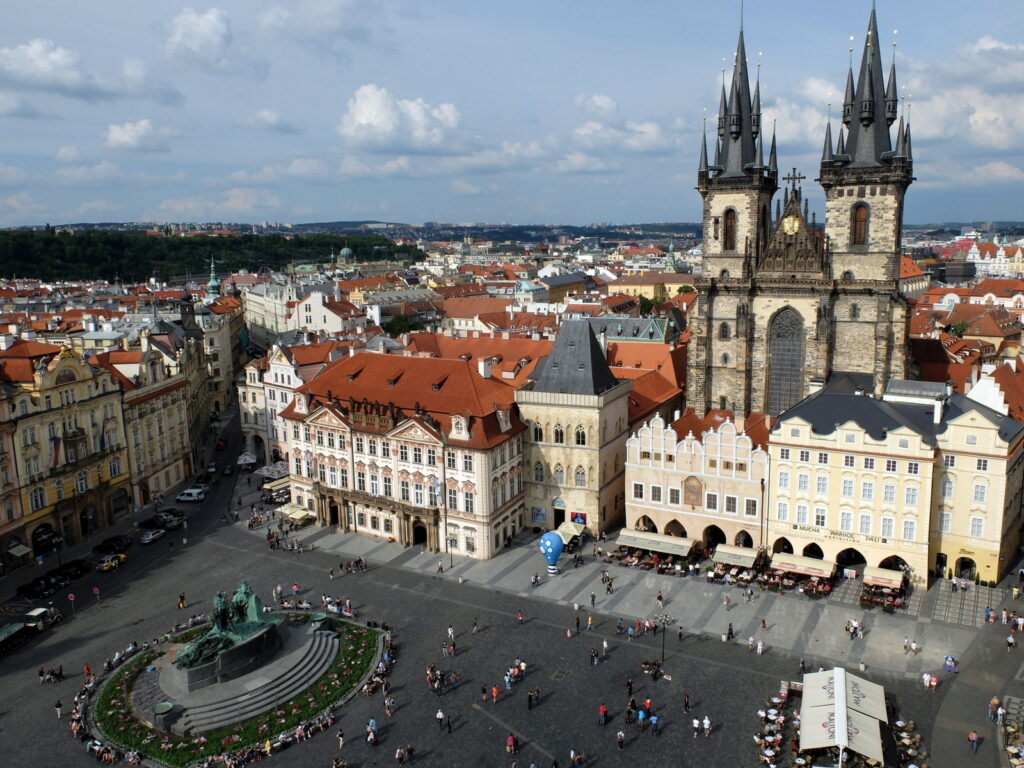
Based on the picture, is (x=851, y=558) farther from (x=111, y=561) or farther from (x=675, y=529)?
(x=111, y=561)

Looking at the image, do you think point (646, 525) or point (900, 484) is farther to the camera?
point (646, 525)

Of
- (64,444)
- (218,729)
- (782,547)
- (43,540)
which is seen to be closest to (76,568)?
(43,540)

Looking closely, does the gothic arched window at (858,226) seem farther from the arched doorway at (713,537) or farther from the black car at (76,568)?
the black car at (76,568)

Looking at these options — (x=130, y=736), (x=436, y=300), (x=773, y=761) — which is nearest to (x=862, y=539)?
(x=773, y=761)

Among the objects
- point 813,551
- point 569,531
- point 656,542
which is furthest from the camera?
point 569,531

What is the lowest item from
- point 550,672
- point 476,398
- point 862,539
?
point 550,672

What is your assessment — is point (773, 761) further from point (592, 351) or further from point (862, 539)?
point (592, 351)

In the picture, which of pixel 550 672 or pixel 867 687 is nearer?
pixel 867 687
